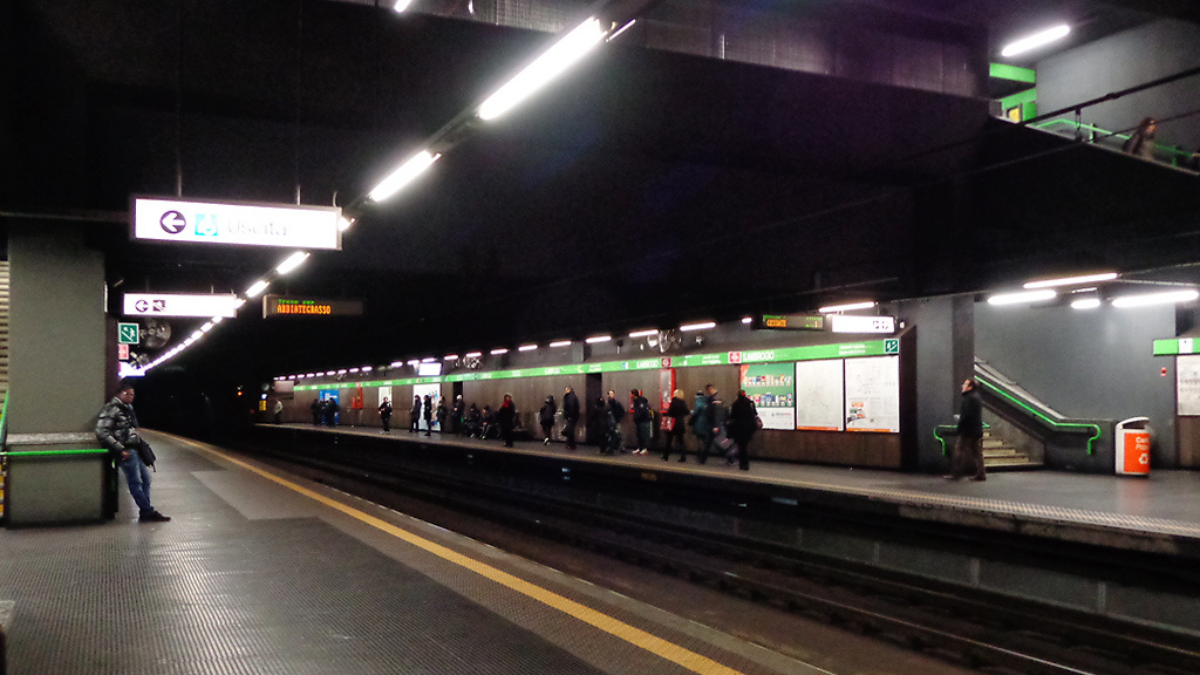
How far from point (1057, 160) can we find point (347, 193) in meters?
12.5

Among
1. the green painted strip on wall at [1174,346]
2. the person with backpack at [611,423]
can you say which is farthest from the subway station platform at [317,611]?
the green painted strip on wall at [1174,346]

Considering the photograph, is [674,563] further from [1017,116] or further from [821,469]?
[1017,116]

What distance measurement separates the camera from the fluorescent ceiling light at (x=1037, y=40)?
20.4m

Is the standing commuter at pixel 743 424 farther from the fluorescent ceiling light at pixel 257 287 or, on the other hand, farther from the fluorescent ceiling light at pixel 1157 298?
the fluorescent ceiling light at pixel 257 287

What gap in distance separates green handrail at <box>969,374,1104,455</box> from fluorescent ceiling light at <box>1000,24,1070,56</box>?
28.2ft

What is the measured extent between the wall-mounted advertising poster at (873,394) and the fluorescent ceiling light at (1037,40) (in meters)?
9.56

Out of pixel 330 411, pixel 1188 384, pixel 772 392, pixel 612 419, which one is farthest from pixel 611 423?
pixel 330 411

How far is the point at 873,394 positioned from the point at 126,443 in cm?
1230

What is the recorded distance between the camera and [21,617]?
5.68 meters

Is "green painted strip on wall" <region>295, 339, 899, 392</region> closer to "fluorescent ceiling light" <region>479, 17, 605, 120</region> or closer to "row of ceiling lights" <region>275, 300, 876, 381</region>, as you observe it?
"row of ceiling lights" <region>275, 300, 876, 381</region>

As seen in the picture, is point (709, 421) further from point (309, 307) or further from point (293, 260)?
point (293, 260)

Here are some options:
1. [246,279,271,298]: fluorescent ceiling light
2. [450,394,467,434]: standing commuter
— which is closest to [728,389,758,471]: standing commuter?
[246,279,271,298]: fluorescent ceiling light

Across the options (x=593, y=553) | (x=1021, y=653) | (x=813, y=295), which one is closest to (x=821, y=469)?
(x=813, y=295)

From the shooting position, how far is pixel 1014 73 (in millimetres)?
24766
